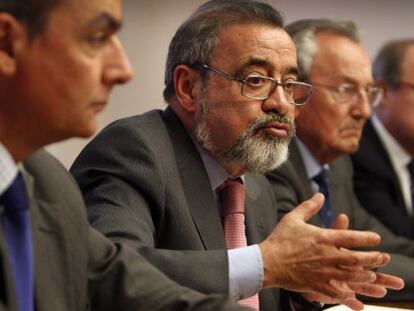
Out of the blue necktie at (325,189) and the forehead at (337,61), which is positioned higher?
the forehead at (337,61)

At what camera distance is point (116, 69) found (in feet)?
3.78

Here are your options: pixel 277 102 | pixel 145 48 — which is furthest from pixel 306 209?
pixel 145 48

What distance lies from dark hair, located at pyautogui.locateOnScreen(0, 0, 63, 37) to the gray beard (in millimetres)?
912

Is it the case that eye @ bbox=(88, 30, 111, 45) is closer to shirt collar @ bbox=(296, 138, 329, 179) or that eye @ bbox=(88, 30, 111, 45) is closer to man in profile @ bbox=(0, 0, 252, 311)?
man in profile @ bbox=(0, 0, 252, 311)

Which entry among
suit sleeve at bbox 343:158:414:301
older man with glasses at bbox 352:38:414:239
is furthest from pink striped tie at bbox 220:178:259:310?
older man with glasses at bbox 352:38:414:239

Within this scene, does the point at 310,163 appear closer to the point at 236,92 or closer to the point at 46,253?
the point at 236,92

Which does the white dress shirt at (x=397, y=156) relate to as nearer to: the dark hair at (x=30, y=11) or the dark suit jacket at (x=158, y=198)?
the dark suit jacket at (x=158, y=198)

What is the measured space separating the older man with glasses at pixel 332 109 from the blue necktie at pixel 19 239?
5.50 feet

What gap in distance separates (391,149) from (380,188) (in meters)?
0.23

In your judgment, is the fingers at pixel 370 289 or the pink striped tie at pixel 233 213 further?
the pink striped tie at pixel 233 213

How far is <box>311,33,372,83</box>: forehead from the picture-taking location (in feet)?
9.45

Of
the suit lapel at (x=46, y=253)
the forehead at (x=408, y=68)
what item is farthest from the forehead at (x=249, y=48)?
the forehead at (x=408, y=68)

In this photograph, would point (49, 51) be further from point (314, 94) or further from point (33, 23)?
point (314, 94)

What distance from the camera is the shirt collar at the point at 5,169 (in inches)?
42.6
